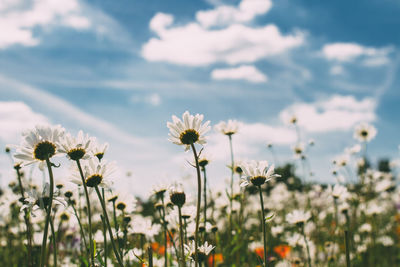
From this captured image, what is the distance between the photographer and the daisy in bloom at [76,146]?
5.16 ft

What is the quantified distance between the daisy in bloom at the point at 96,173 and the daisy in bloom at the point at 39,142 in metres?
0.22

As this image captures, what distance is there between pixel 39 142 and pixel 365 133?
14.1ft

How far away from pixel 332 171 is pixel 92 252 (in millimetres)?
3181

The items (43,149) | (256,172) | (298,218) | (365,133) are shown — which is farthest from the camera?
(365,133)

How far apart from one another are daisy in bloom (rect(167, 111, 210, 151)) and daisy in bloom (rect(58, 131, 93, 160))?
39cm

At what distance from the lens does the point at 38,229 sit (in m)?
3.63

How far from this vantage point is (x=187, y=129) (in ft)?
5.76

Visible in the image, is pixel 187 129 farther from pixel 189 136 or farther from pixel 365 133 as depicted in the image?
pixel 365 133

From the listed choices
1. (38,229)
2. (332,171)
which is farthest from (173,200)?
(332,171)

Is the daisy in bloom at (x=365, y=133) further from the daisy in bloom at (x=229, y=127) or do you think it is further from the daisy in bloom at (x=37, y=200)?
the daisy in bloom at (x=37, y=200)

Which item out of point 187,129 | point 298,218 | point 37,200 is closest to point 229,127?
point 298,218

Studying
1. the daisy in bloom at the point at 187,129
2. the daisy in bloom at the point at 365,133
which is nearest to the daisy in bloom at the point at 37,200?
the daisy in bloom at the point at 187,129

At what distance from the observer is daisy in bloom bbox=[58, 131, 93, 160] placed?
1.57 meters

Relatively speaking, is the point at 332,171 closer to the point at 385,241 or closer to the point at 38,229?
the point at 385,241
